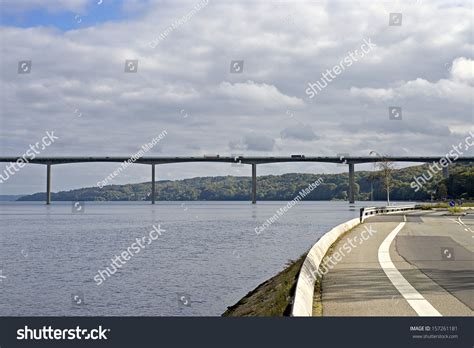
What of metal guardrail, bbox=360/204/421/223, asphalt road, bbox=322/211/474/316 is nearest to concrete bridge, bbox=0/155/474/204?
metal guardrail, bbox=360/204/421/223

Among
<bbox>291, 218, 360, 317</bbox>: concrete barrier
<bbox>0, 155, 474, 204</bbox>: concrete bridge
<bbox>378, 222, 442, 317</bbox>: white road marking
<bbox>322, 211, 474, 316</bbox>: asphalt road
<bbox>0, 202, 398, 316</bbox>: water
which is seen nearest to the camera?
<bbox>291, 218, 360, 317</bbox>: concrete barrier

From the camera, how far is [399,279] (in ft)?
47.4

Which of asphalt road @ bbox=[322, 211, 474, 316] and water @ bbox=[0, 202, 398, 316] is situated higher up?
asphalt road @ bbox=[322, 211, 474, 316]

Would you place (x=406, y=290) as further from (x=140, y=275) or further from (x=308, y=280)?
(x=140, y=275)

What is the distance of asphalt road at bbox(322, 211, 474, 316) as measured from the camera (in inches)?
431

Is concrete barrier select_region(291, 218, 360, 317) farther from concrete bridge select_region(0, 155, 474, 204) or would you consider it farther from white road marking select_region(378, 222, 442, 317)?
concrete bridge select_region(0, 155, 474, 204)

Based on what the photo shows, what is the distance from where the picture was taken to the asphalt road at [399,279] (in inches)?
431

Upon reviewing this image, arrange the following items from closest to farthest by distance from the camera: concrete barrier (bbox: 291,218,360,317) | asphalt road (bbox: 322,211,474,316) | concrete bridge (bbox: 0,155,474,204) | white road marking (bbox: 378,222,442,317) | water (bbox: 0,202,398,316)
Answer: concrete barrier (bbox: 291,218,360,317) → white road marking (bbox: 378,222,442,317) → asphalt road (bbox: 322,211,474,316) → water (bbox: 0,202,398,316) → concrete bridge (bbox: 0,155,474,204)

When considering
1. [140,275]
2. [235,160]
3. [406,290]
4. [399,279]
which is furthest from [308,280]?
[235,160]

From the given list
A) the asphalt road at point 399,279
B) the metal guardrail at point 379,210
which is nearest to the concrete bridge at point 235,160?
the metal guardrail at point 379,210

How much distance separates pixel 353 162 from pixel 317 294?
119153 millimetres

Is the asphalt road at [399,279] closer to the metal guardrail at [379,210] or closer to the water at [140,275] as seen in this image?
the water at [140,275]

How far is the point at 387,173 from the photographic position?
77125 mm
